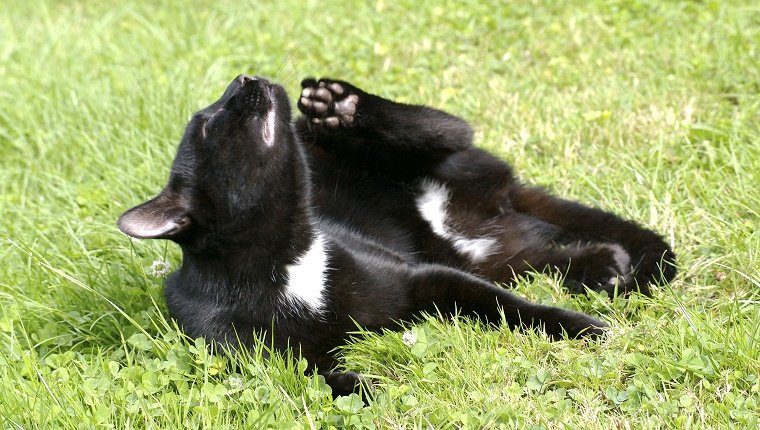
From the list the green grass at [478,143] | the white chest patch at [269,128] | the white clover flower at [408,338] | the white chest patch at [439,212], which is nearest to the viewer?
the green grass at [478,143]

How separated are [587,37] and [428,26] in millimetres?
994

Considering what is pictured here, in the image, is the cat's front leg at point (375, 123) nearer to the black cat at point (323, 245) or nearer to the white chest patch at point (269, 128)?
the black cat at point (323, 245)

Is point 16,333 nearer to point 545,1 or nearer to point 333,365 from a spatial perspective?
point 333,365

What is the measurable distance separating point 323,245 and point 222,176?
0.44m

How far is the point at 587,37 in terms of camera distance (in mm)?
5152

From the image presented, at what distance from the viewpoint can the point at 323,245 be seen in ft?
10.2

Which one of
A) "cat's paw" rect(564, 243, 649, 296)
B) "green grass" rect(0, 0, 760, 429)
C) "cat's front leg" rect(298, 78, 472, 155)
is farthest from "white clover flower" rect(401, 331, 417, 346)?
"cat's front leg" rect(298, 78, 472, 155)

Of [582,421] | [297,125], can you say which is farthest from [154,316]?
[582,421]

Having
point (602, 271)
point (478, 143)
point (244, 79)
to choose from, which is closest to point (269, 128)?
point (244, 79)

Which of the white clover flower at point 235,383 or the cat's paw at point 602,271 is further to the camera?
the cat's paw at point 602,271

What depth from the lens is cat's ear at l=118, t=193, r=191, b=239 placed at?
2.80 metres

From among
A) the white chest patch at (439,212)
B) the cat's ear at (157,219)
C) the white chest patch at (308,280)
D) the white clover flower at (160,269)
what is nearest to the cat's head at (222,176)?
the cat's ear at (157,219)

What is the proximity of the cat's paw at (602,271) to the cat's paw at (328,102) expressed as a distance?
1.04 m

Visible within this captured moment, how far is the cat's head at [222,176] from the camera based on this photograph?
289 cm
